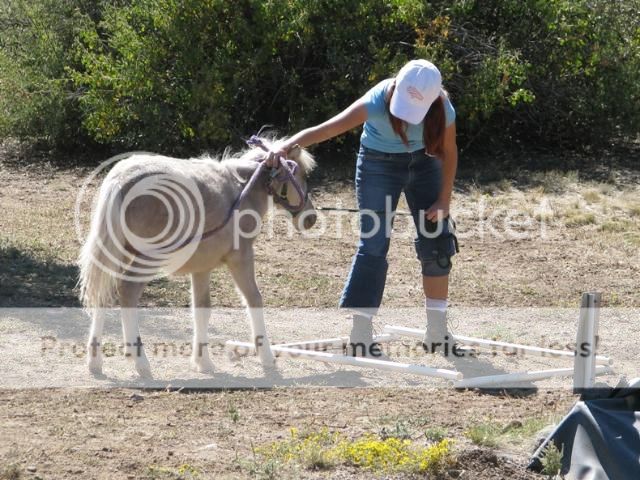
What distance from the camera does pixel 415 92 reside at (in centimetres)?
592

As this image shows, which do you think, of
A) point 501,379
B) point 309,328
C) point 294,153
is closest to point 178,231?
point 294,153

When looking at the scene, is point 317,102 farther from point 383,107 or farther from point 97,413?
point 97,413

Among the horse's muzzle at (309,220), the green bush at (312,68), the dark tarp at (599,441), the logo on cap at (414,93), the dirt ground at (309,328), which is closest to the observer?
the dark tarp at (599,441)

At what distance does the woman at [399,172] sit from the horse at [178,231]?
11.9 inches

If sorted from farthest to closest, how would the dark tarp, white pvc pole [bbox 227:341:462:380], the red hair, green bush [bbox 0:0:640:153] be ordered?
green bush [bbox 0:0:640:153] < the red hair < white pvc pole [bbox 227:341:462:380] < the dark tarp

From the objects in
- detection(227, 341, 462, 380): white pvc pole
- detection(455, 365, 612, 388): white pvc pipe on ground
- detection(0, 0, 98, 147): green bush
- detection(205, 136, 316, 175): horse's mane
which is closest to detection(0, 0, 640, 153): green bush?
detection(0, 0, 98, 147): green bush

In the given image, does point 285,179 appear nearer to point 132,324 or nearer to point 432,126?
point 432,126

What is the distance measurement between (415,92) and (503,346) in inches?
76.3

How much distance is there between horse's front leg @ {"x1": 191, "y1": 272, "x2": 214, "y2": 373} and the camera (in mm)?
6430

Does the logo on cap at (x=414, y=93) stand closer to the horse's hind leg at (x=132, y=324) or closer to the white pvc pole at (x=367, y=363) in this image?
the white pvc pole at (x=367, y=363)

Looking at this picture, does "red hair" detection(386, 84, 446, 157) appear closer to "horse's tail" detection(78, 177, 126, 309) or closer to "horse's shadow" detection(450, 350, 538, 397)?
"horse's shadow" detection(450, 350, 538, 397)

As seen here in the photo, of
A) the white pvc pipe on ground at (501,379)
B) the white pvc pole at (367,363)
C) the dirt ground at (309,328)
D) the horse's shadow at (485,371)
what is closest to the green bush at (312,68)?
the dirt ground at (309,328)

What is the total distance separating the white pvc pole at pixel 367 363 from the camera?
6.03 metres

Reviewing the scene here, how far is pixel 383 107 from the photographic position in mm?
6176
